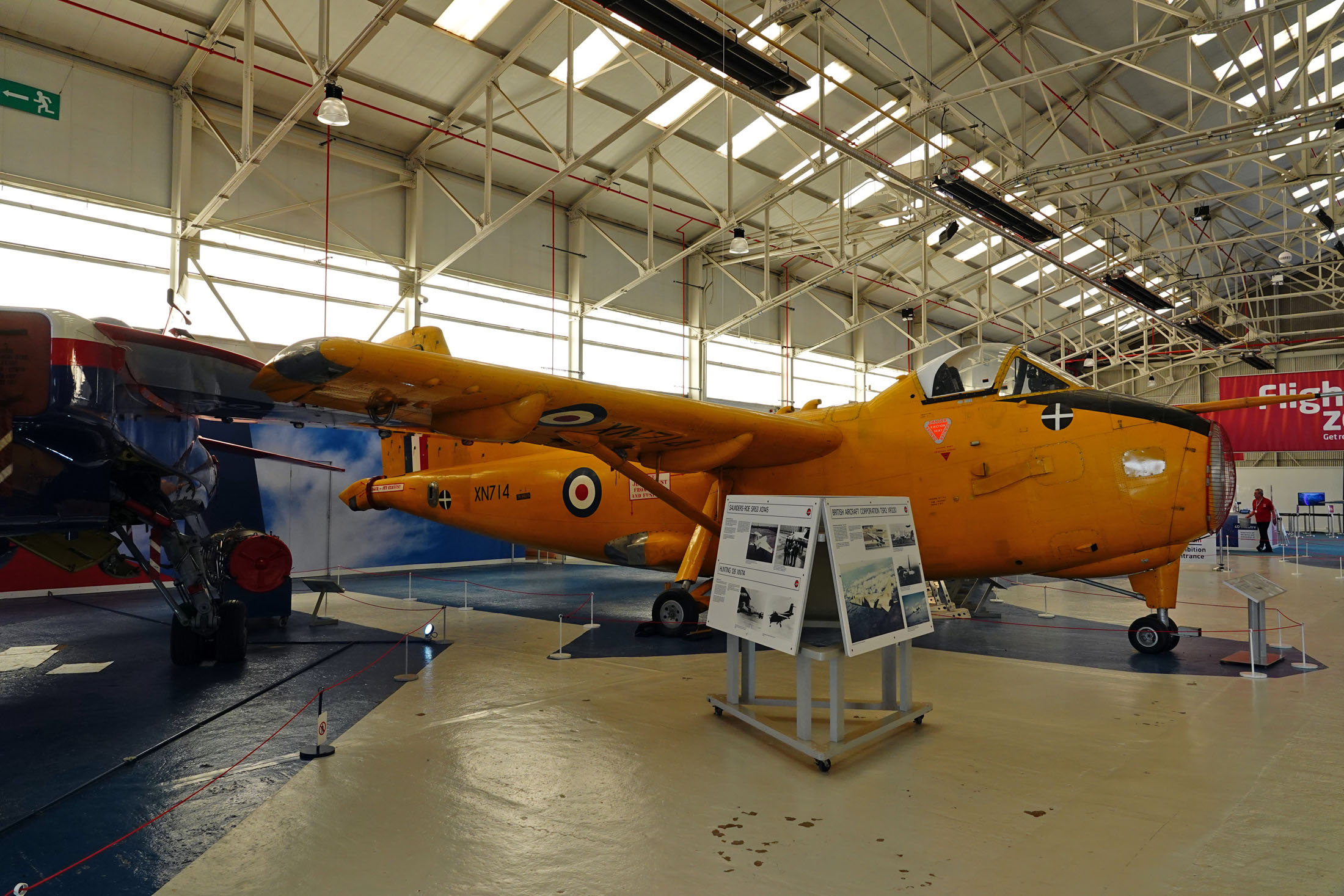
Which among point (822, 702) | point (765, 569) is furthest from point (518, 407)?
point (822, 702)

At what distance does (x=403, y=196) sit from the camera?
1667 cm

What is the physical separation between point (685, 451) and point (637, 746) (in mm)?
3936

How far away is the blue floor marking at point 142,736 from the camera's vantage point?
3389 mm

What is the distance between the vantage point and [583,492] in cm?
1008

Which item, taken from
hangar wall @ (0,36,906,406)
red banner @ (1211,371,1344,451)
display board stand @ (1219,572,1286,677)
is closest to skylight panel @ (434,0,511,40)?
hangar wall @ (0,36,906,406)

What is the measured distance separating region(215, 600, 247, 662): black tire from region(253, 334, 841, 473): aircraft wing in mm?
2739

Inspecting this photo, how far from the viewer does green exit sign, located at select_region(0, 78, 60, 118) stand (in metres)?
10.2

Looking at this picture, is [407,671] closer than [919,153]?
Yes

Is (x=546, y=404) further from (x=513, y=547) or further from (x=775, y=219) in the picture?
(x=775, y=219)

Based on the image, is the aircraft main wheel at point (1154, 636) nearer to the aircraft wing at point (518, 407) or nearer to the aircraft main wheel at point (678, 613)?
the aircraft wing at point (518, 407)

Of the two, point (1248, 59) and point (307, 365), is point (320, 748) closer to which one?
point (307, 365)

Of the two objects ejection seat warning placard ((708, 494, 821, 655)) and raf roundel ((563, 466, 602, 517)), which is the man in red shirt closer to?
raf roundel ((563, 466, 602, 517))

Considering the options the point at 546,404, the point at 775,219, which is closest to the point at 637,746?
the point at 546,404

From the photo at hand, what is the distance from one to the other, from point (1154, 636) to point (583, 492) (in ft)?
22.5
